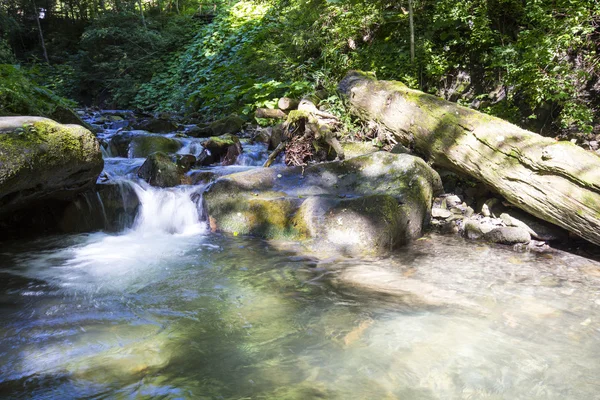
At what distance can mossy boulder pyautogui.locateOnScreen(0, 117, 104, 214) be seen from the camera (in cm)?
425

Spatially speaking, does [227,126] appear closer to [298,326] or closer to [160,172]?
[160,172]

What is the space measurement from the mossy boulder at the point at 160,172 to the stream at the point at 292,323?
1.76 m

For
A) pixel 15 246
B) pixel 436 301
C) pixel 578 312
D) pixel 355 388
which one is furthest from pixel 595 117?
pixel 15 246

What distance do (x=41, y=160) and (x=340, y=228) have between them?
3753mm

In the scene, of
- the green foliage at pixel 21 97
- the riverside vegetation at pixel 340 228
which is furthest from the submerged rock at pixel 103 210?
the green foliage at pixel 21 97

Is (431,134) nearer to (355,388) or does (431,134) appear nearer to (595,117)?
(595,117)

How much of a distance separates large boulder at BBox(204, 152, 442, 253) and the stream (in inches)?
14.3

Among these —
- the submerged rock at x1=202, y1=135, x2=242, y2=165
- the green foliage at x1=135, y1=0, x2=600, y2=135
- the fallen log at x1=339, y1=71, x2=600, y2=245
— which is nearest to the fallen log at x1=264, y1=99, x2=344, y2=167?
the fallen log at x1=339, y1=71, x2=600, y2=245

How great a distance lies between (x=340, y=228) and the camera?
5254 mm

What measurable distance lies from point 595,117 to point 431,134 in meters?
2.85

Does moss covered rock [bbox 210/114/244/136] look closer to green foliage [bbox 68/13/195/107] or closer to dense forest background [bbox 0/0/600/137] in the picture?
dense forest background [bbox 0/0/600/137]

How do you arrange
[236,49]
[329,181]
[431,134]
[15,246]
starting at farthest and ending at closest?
[236,49], [329,181], [431,134], [15,246]

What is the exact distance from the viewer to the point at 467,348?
9.50 feet

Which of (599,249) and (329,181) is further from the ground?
(329,181)
